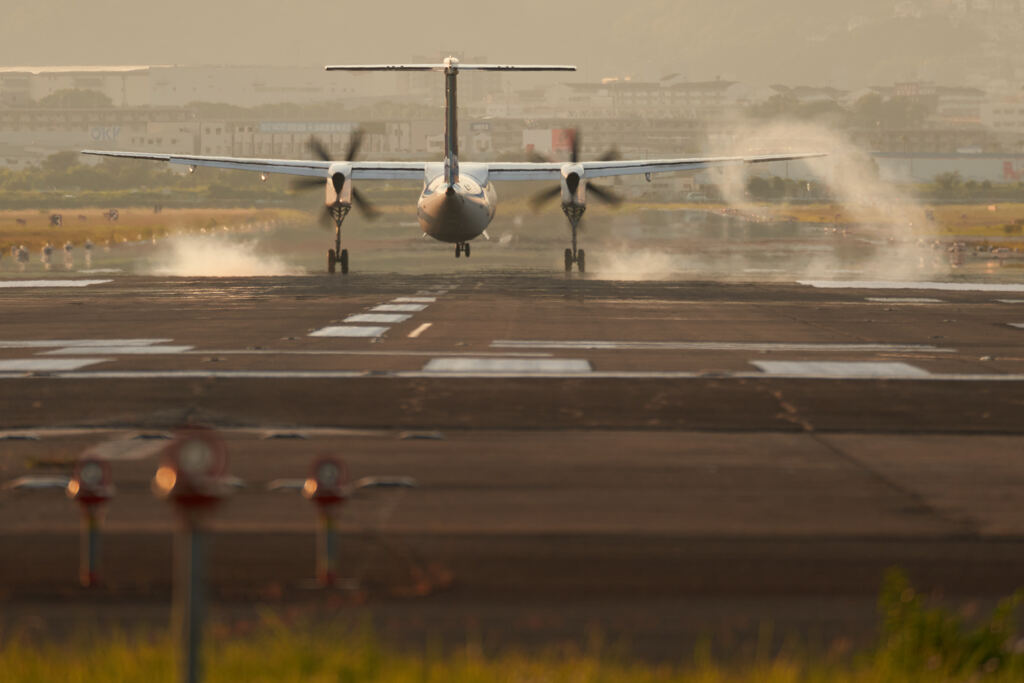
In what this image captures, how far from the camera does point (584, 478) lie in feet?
48.2

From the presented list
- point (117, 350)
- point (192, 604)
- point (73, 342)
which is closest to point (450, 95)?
point (73, 342)

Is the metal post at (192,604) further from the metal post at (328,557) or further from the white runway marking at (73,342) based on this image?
the white runway marking at (73,342)

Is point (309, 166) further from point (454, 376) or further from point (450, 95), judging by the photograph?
point (454, 376)

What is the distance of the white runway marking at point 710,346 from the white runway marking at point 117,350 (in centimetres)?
582

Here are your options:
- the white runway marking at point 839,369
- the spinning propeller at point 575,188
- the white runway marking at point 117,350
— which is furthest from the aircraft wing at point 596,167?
the white runway marking at point 839,369

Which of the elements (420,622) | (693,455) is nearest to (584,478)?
(693,455)

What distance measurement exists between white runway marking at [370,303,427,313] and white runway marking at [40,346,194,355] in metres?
→ 10.5

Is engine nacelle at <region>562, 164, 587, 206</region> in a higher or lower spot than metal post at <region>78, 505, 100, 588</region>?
higher

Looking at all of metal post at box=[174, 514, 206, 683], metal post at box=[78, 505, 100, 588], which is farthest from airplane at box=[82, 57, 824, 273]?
metal post at box=[174, 514, 206, 683]

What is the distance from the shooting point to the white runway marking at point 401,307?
38.3 meters

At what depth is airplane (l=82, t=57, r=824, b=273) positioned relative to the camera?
51750 mm

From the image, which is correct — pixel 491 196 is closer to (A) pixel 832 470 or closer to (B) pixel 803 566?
(A) pixel 832 470

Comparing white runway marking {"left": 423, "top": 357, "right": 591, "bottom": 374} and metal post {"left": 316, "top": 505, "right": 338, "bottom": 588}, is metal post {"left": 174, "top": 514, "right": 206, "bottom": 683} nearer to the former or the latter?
metal post {"left": 316, "top": 505, "right": 338, "bottom": 588}

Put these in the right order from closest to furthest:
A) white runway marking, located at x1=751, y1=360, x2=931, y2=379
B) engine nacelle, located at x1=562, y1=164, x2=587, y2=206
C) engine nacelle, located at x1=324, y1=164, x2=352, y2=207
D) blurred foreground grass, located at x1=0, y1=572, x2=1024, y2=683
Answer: blurred foreground grass, located at x1=0, y1=572, x2=1024, y2=683 < white runway marking, located at x1=751, y1=360, x2=931, y2=379 < engine nacelle, located at x1=324, y1=164, x2=352, y2=207 < engine nacelle, located at x1=562, y1=164, x2=587, y2=206
